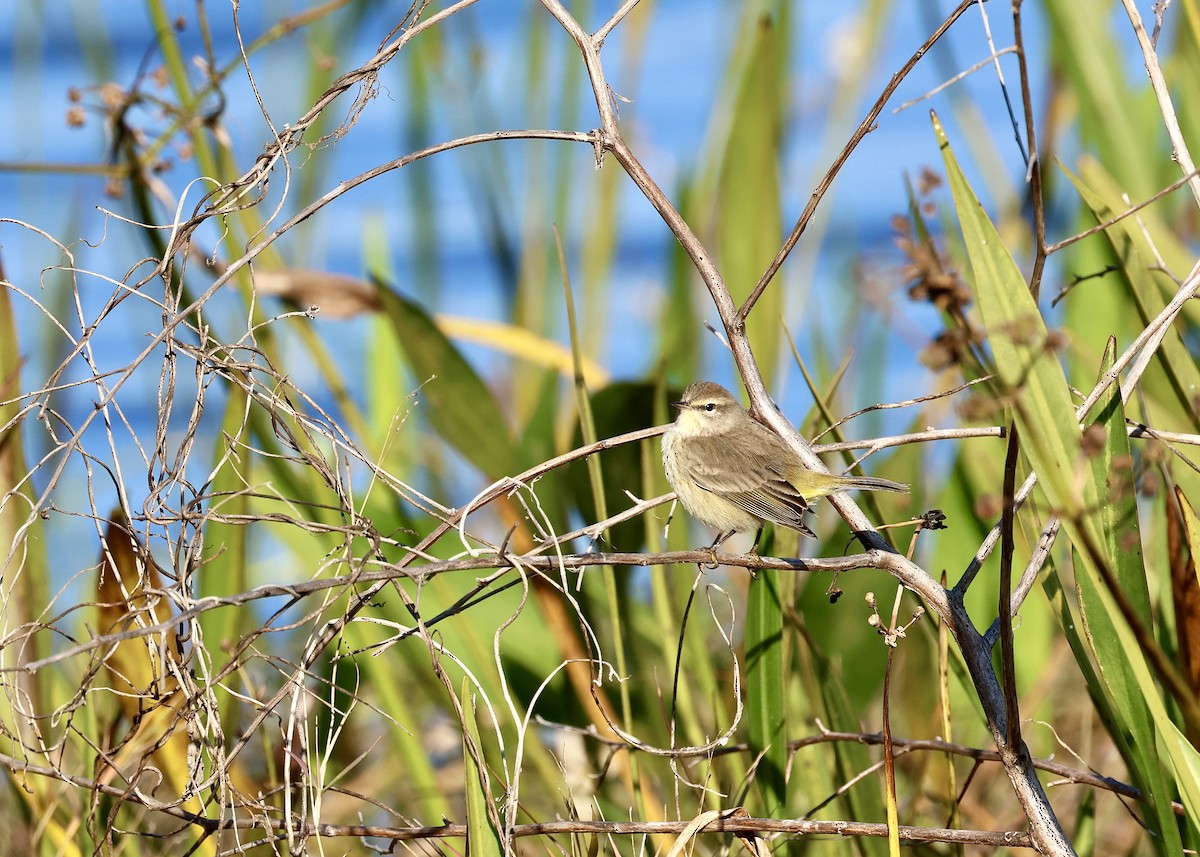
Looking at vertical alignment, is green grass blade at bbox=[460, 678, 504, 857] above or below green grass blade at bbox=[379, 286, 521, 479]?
below

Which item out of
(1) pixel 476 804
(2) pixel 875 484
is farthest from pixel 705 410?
(1) pixel 476 804

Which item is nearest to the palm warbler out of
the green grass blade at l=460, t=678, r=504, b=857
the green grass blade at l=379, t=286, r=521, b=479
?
the green grass blade at l=379, t=286, r=521, b=479

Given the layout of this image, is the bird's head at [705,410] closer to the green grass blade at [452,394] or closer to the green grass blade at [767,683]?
the green grass blade at [452,394]

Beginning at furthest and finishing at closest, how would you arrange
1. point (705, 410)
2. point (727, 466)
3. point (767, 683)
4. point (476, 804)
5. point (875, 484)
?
point (727, 466), point (705, 410), point (875, 484), point (767, 683), point (476, 804)

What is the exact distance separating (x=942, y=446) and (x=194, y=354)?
9.24 ft

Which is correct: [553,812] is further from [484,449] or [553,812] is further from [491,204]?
[491,204]

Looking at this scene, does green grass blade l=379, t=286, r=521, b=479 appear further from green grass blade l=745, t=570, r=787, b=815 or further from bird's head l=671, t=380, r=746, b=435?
green grass blade l=745, t=570, r=787, b=815

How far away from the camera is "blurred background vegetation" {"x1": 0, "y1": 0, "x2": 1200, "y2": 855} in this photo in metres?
1.49

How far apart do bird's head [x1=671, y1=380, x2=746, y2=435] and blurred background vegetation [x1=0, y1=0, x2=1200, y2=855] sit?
0.08 meters

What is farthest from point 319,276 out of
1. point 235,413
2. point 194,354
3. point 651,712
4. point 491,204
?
point 651,712

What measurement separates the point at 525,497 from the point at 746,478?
2.14 ft

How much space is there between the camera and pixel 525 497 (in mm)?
2375

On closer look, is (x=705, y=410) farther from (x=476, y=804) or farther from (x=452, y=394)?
(x=476, y=804)

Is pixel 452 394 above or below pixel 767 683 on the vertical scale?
above
